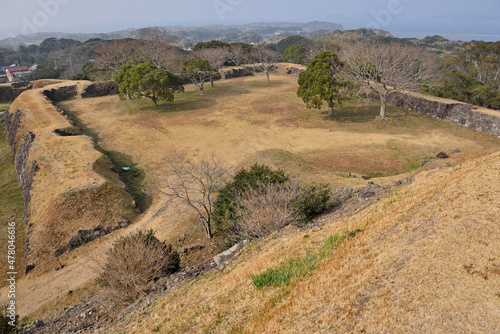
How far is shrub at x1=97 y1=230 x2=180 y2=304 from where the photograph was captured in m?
8.77

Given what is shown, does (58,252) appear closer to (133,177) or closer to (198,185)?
(133,177)

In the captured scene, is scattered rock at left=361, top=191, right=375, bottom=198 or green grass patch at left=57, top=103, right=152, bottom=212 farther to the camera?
green grass patch at left=57, top=103, right=152, bottom=212

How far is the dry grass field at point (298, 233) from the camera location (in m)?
5.18

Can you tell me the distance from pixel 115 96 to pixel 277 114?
88.6ft

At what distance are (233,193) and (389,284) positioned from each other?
8.60 meters

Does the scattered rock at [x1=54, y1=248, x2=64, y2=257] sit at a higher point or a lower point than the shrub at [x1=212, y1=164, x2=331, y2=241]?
lower

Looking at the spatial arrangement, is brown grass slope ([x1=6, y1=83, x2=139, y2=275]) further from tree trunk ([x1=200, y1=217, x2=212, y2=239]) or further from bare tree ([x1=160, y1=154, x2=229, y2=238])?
tree trunk ([x1=200, y1=217, x2=212, y2=239])

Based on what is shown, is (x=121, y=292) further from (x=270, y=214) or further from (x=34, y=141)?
(x=34, y=141)

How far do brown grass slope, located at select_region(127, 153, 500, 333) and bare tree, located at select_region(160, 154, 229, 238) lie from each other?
533 centimetres

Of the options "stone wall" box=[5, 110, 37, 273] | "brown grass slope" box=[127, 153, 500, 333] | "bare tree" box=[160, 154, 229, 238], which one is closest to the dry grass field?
"brown grass slope" box=[127, 153, 500, 333]

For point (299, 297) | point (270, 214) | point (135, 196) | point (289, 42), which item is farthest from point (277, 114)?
point (289, 42)

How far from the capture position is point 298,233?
9273 millimetres

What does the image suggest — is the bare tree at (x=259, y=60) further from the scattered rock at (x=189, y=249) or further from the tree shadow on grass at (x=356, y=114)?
the scattered rock at (x=189, y=249)

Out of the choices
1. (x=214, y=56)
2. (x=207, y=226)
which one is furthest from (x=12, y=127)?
(x=214, y=56)
